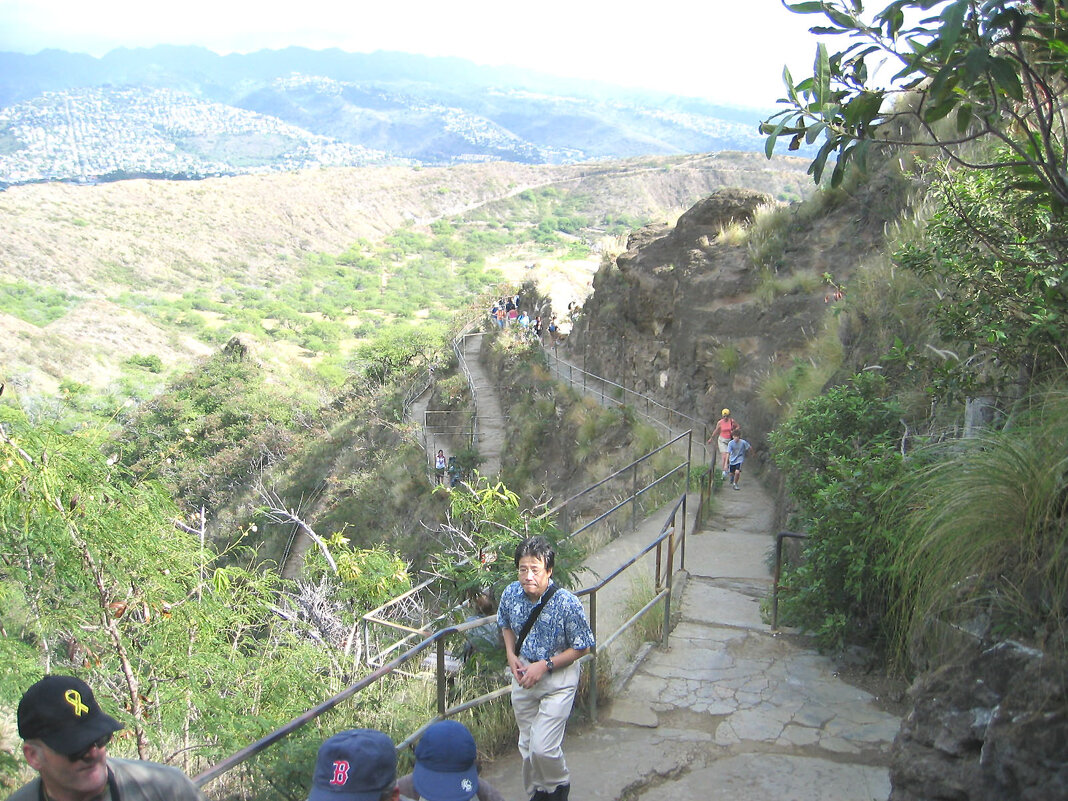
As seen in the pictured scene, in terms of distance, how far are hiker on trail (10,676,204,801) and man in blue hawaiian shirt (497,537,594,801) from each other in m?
1.93

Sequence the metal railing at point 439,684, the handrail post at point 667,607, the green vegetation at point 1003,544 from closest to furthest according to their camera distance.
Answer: the green vegetation at point 1003,544, the metal railing at point 439,684, the handrail post at point 667,607

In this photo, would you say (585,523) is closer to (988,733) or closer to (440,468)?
(440,468)

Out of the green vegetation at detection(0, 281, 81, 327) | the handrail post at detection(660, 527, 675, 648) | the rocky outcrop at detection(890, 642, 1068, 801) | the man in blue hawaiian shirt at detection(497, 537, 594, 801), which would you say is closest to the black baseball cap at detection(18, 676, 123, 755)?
the man in blue hawaiian shirt at detection(497, 537, 594, 801)

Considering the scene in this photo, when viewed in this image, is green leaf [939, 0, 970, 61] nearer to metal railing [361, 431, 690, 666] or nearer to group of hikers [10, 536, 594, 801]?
group of hikers [10, 536, 594, 801]

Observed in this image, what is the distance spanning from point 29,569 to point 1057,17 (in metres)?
7.64

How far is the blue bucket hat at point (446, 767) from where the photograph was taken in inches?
122

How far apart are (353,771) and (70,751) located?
816 millimetres

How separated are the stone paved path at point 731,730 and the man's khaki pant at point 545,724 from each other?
534mm

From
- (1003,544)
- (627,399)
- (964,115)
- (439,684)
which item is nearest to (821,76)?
(964,115)

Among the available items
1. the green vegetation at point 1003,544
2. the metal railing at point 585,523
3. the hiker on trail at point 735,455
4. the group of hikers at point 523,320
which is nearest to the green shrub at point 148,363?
the group of hikers at point 523,320

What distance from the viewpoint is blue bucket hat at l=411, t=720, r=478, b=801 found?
3.11 meters

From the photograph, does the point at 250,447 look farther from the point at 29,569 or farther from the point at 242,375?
the point at 29,569

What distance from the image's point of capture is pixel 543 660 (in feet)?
14.0

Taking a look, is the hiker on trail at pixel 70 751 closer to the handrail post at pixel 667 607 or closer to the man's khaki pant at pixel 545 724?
the man's khaki pant at pixel 545 724
